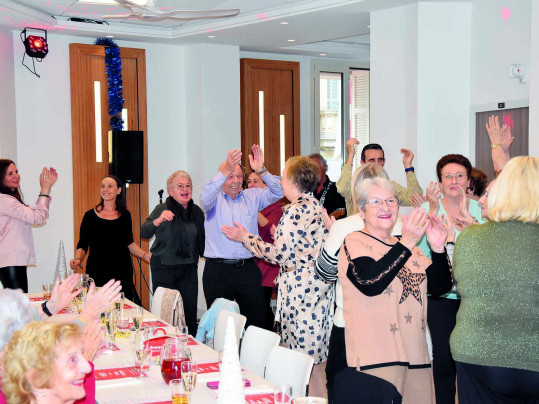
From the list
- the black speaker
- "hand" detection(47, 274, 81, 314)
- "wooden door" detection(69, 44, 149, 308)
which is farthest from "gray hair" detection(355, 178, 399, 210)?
"wooden door" detection(69, 44, 149, 308)

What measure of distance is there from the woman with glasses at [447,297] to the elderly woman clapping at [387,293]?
84 centimetres

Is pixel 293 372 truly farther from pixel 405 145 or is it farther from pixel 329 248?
pixel 405 145

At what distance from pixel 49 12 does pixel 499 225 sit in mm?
6448

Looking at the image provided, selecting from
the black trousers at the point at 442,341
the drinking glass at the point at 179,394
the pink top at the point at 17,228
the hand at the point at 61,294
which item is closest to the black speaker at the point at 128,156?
the pink top at the point at 17,228

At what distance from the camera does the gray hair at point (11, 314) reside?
8.31 feet

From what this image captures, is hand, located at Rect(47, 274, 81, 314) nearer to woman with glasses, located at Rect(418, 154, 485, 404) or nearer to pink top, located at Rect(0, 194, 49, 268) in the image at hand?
woman with glasses, located at Rect(418, 154, 485, 404)

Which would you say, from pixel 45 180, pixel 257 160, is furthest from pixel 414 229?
pixel 45 180

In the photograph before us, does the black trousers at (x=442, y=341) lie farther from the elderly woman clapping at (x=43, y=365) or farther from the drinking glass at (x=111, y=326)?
the elderly woman clapping at (x=43, y=365)

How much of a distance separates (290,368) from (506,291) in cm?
108

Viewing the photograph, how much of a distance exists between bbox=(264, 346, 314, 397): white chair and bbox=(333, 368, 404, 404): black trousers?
61 centimetres

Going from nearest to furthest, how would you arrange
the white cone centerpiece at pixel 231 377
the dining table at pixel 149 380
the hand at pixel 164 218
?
the white cone centerpiece at pixel 231 377, the dining table at pixel 149 380, the hand at pixel 164 218

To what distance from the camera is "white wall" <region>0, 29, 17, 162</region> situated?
315 inches

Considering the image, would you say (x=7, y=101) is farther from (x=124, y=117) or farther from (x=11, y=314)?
(x=11, y=314)

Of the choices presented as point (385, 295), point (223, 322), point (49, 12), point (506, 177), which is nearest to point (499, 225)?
point (506, 177)
